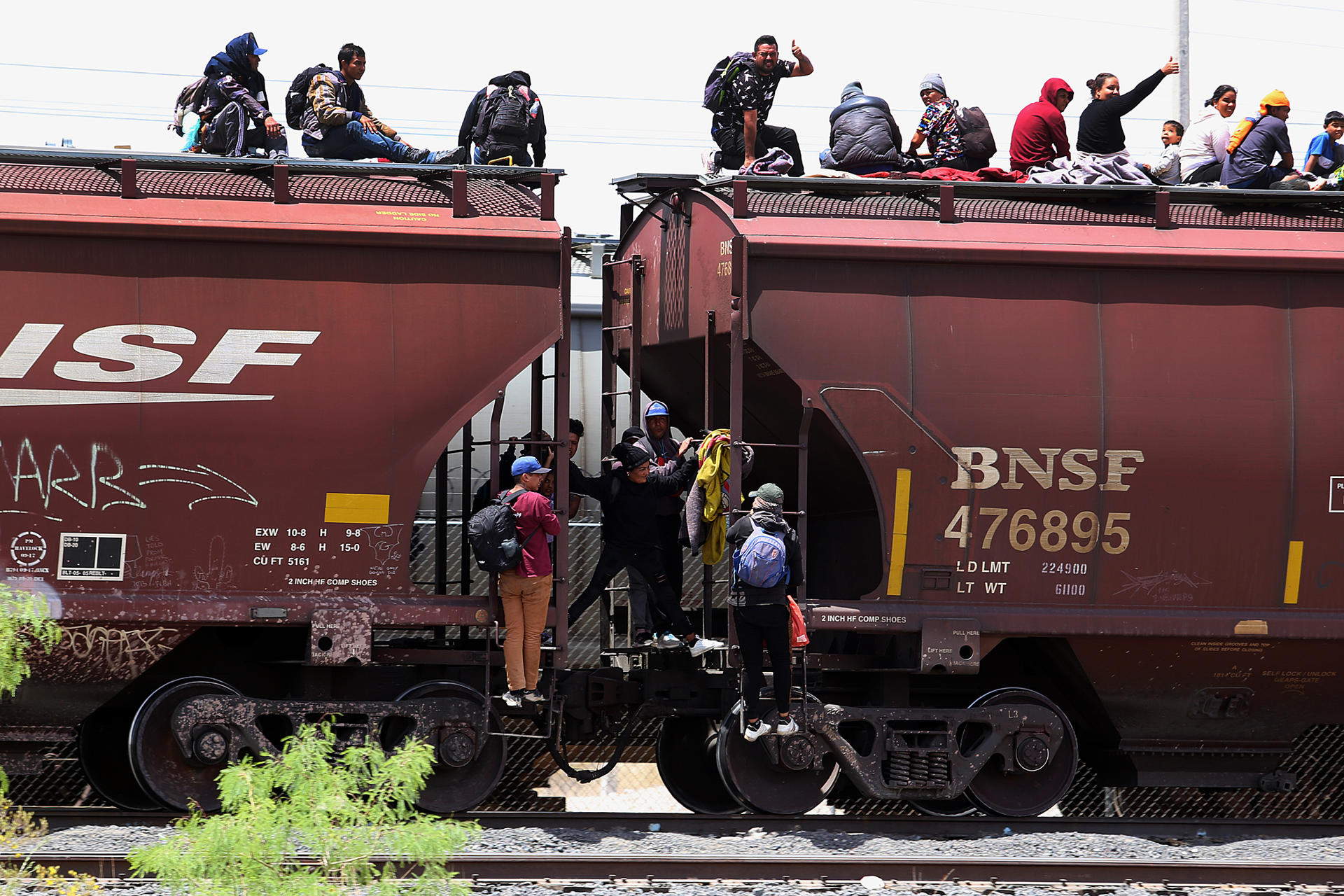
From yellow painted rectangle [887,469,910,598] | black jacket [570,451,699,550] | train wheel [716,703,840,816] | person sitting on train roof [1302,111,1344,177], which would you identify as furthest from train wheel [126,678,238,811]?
person sitting on train roof [1302,111,1344,177]

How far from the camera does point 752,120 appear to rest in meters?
9.89

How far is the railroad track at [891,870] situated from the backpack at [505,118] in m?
4.93

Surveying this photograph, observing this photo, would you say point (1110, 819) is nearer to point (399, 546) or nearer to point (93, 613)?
point (399, 546)

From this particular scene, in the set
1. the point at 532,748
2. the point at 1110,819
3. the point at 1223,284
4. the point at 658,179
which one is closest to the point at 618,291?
the point at 658,179

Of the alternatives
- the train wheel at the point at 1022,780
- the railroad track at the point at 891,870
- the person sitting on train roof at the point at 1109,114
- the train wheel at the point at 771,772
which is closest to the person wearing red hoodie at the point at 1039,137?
the person sitting on train roof at the point at 1109,114

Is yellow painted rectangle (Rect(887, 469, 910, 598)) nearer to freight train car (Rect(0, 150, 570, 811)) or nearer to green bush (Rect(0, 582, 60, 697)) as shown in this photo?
freight train car (Rect(0, 150, 570, 811))

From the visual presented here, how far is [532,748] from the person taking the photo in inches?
422

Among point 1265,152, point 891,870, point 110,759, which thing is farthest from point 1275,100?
point 110,759

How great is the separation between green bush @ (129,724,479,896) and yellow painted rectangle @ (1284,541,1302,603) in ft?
21.3

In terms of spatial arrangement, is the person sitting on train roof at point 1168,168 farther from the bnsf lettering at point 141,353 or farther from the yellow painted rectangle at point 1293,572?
the bnsf lettering at point 141,353

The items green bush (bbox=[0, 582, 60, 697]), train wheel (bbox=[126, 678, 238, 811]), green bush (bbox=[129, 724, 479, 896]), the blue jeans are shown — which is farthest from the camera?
the blue jeans

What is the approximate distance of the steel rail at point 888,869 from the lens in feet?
25.0

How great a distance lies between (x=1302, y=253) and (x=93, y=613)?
827cm

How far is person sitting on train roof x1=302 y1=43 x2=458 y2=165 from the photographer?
9391 mm
